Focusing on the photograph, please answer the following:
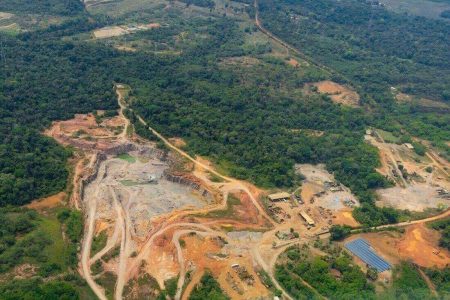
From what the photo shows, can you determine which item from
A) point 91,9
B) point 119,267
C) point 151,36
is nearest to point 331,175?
point 119,267

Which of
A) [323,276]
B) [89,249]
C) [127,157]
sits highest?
[323,276]

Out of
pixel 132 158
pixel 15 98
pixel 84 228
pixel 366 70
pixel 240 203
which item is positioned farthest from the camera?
pixel 366 70

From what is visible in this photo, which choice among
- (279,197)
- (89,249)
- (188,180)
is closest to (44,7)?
(188,180)

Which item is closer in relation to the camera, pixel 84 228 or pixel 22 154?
pixel 84 228

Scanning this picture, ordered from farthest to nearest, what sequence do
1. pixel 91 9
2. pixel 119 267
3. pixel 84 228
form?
pixel 91 9 → pixel 84 228 → pixel 119 267

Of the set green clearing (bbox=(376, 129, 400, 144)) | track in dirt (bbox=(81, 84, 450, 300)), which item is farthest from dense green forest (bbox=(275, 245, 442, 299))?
green clearing (bbox=(376, 129, 400, 144))

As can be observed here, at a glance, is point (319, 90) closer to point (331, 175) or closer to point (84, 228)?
point (331, 175)

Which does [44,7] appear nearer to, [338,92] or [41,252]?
[338,92]

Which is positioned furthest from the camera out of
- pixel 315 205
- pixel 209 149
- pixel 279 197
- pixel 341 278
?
pixel 209 149
